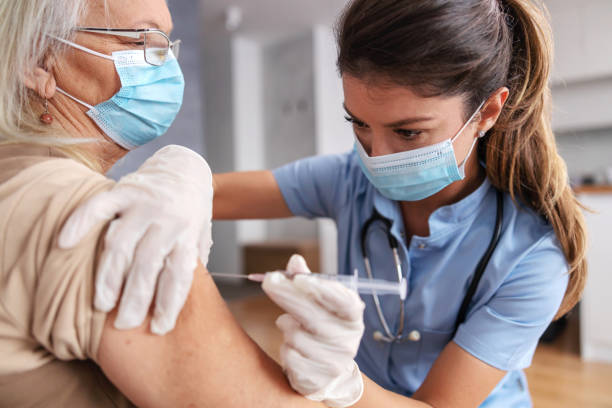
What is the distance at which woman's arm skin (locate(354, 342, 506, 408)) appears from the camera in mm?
928

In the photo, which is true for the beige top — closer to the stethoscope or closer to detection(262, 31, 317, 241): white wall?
the stethoscope

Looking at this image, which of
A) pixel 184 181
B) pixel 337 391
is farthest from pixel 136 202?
pixel 337 391

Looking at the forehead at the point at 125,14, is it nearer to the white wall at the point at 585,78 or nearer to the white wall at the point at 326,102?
the white wall at the point at 585,78

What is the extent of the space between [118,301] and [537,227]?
92 centimetres

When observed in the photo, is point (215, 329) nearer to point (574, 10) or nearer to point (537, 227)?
point (537, 227)

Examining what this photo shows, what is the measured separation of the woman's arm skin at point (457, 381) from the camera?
928 millimetres

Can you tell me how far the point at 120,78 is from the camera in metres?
0.90

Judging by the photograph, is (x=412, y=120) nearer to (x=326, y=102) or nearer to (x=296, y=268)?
(x=296, y=268)

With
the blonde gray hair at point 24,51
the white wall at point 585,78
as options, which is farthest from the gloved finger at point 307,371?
the white wall at point 585,78

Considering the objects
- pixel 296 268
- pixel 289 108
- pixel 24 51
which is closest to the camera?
pixel 296 268

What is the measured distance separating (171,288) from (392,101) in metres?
0.58

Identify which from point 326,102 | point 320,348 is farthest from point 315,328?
point 326,102

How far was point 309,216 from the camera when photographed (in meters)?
1.46

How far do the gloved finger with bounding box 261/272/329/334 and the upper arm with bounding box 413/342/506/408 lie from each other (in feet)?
1.47
